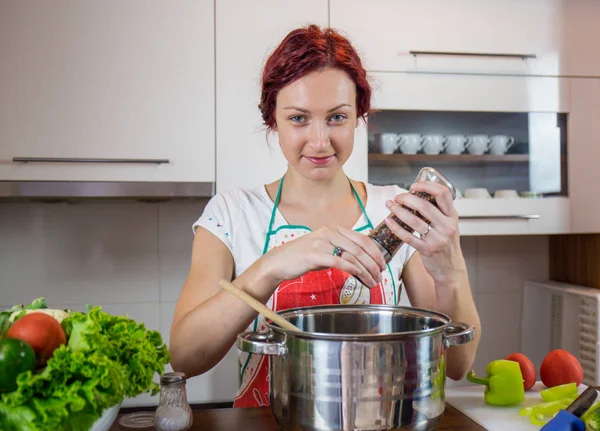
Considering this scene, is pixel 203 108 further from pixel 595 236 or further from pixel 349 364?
pixel 595 236

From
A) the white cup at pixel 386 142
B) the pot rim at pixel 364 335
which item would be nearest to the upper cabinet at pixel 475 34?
the white cup at pixel 386 142

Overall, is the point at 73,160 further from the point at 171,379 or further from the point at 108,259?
the point at 171,379

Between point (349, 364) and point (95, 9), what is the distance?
142 centimetres

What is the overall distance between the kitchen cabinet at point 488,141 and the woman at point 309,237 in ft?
1.91

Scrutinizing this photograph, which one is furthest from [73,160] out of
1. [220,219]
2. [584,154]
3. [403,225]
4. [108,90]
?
[584,154]

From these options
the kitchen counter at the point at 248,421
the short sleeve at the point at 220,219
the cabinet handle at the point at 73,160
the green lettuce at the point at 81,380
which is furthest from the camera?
the cabinet handle at the point at 73,160

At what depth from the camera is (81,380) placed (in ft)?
1.88

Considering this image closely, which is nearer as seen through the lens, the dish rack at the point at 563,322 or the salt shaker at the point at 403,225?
the salt shaker at the point at 403,225

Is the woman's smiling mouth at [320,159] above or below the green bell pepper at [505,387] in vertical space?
above

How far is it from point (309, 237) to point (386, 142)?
3.48 ft

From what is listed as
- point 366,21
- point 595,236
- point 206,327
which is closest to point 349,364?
point 206,327

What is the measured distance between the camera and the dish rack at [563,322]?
190 cm

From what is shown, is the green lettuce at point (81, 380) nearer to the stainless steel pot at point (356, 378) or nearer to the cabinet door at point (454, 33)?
the stainless steel pot at point (356, 378)

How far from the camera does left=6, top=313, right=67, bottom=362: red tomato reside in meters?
0.59
